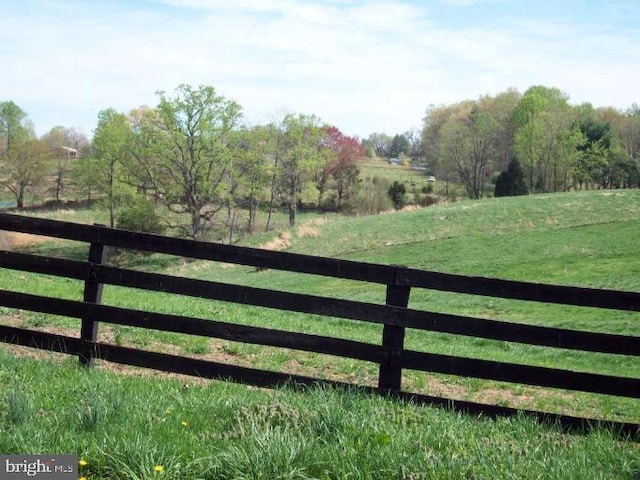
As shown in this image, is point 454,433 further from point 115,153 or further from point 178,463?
point 115,153

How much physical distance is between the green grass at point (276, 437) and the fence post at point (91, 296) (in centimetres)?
105

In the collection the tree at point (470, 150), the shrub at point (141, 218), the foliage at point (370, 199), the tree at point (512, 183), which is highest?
the tree at point (470, 150)

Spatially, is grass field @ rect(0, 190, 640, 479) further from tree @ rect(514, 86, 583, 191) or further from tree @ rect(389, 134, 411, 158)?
tree @ rect(389, 134, 411, 158)

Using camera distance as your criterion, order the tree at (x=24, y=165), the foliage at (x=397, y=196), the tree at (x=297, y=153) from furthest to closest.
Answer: the foliage at (x=397, y=196)
the tree at (x=24, y=165)
the tree at (x=297, y=153)

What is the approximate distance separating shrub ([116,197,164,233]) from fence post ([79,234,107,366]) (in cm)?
5674

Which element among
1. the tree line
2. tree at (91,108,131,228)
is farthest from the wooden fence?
tree at (91,108,131,228)

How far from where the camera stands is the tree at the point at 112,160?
6619cm

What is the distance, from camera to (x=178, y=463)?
11.8 feet

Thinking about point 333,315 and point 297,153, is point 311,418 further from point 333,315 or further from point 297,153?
point 297,153

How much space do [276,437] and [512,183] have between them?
8104 cm

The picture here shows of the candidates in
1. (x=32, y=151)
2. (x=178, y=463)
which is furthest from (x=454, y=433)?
(x=32, y=151)

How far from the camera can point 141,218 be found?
204 ft

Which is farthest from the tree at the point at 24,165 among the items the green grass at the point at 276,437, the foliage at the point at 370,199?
the green grass at the point at 276,437

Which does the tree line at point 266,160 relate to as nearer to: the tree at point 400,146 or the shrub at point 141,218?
the shrub at point 141,218
